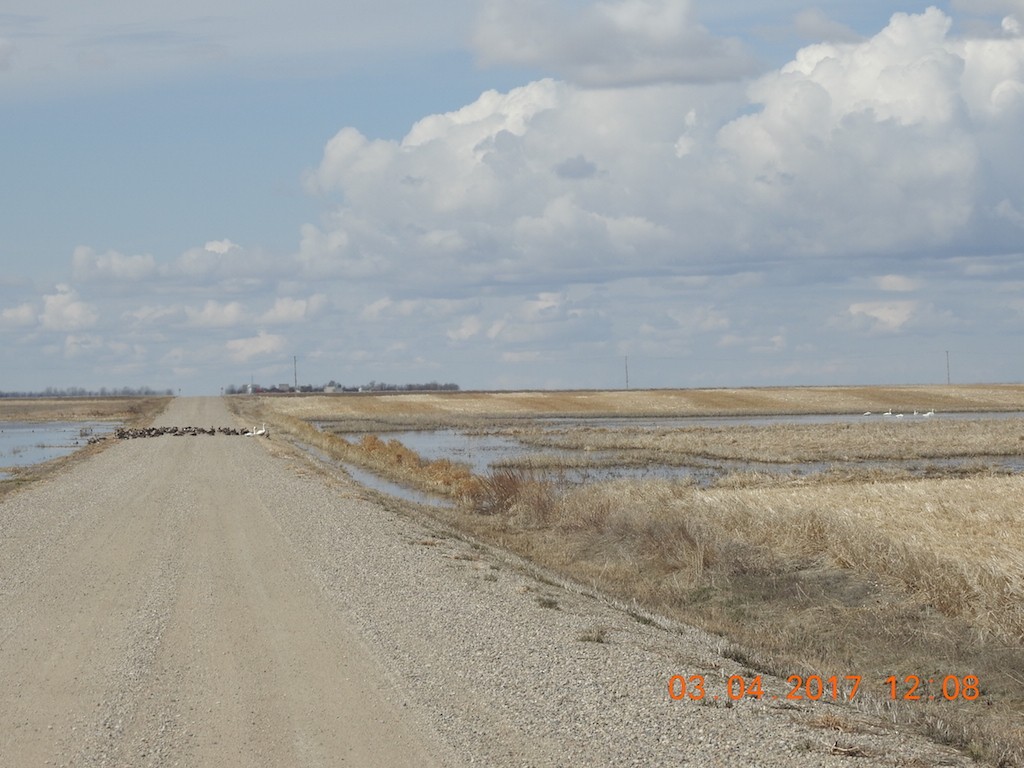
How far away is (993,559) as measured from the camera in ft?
47.6

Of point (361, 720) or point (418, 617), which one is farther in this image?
point (418, 617)

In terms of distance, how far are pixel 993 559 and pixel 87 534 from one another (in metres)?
14.3

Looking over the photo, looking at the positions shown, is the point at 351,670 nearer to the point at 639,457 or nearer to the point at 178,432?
the point at 639,457

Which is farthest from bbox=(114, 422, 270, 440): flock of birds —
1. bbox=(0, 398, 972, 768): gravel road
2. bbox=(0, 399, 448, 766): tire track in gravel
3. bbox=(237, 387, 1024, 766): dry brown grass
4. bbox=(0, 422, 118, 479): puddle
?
bbox=(0, 398, 972, 768): gravel road

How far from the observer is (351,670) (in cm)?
1014

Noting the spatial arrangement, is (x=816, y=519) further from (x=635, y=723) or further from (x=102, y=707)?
(x=102, y=707)

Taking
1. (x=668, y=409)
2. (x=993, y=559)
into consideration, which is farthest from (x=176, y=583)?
(x=668, y=409)

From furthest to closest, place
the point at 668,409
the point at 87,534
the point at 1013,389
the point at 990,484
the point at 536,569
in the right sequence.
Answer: the point at 1013,389 < the point at 668,409 < the point at 990,484 < the point at 87,534 < the point at 536,569

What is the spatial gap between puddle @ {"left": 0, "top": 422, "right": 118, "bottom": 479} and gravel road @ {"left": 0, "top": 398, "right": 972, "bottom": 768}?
71.6 feet

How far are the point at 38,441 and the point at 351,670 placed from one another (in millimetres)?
54486

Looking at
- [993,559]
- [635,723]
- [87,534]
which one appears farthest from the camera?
[87,534]

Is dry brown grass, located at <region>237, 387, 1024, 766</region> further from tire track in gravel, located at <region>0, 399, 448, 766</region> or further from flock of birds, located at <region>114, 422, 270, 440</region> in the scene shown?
flock of birds, located at <region>114, 422, 270, 440</region>

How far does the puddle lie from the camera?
44906 millimetres

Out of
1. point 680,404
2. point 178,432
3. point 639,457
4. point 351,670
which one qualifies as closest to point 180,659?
point 351,670
